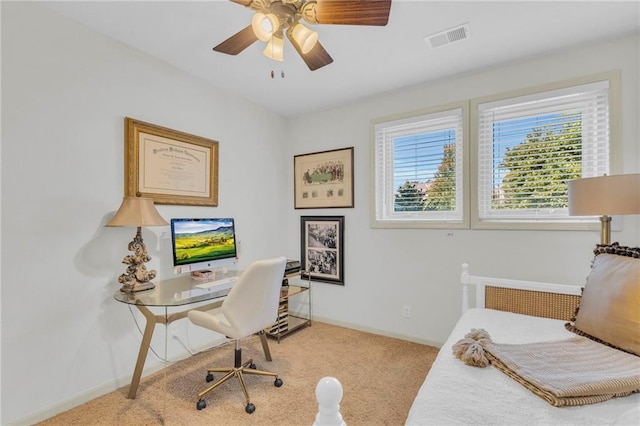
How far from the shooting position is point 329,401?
0.75 m

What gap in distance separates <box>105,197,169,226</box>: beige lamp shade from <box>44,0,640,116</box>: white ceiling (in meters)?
1.18

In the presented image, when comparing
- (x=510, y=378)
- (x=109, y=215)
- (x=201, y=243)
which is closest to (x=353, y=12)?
(x=510, y=378)

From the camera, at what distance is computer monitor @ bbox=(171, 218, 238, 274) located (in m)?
2.29

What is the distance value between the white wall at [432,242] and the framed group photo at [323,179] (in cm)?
9

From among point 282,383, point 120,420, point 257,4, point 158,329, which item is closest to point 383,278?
point 282,383

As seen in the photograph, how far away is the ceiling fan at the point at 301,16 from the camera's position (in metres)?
1.44

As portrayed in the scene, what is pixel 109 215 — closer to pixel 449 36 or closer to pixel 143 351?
pixel 143 351

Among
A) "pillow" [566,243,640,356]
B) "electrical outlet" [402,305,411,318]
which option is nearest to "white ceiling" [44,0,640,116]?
"pillow" [566,243,640,356]

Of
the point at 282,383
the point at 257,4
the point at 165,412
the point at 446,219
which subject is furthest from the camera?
the point at 446,219

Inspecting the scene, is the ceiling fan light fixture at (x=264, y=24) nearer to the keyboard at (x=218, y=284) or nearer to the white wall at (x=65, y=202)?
the white wall at (x=65, y=202)

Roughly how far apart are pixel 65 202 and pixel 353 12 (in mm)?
2047

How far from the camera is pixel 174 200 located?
8.29 ft

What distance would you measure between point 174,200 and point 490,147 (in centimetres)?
271

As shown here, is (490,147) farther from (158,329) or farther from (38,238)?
(38,238)
